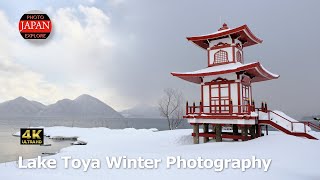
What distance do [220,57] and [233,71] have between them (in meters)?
3.15

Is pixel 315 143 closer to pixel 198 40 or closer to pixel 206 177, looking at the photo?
pixel 206 177

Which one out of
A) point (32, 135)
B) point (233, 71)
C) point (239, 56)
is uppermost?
point (239, 56)

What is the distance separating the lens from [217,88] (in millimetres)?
19906

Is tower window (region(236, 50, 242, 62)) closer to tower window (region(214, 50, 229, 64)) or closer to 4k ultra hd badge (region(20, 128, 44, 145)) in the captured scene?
tower window (region(214, 50, 229, 64))

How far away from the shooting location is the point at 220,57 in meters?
21.0

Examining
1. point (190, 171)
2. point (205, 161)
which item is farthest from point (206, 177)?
point (205, 161)

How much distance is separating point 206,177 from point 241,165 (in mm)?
2396

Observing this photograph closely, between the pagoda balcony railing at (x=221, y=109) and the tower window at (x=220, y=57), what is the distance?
3899 millimetres

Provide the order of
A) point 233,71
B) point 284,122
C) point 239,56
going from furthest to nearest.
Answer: point 239,56, point 233,71, point 284,122

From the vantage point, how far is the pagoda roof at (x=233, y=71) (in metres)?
17.8

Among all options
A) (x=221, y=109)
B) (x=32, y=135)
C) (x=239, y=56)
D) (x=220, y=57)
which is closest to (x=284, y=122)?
(x=221, y=109)

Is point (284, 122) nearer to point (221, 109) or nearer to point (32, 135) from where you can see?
point (221, 109)

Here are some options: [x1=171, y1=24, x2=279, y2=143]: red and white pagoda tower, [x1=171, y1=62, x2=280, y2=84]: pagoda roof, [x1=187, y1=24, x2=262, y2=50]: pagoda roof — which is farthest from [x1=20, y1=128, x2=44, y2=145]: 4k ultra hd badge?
[x1=187, y1=24, x2=262, y2=50]: pagoda roof

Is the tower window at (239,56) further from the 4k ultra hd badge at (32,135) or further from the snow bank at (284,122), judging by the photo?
the 4k ultra hd badge at (32,135)
